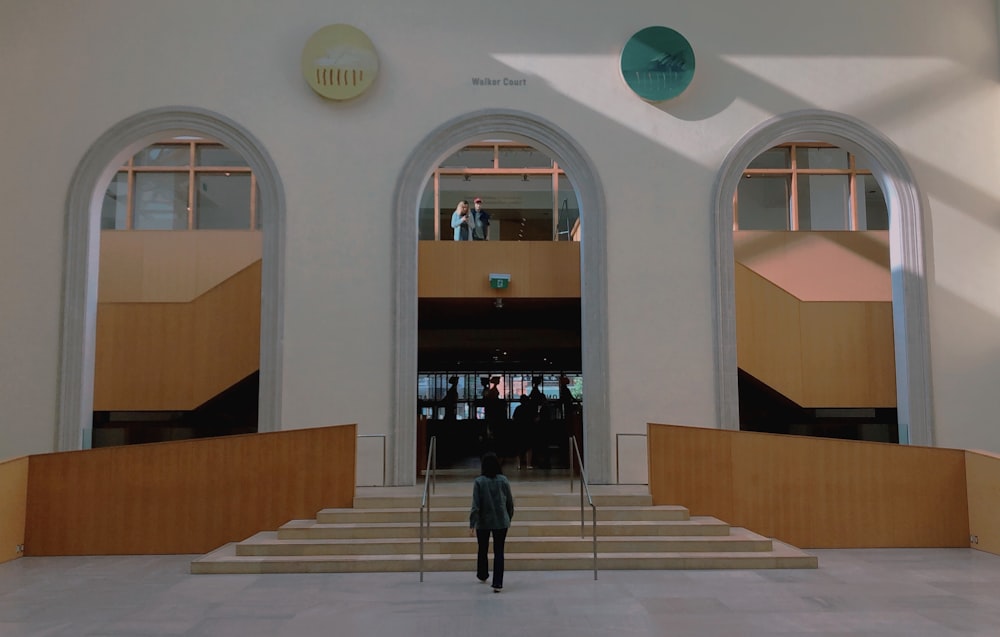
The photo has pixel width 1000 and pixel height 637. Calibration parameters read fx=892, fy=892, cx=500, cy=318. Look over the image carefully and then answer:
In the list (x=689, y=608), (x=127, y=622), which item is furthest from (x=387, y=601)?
(x=689, y=608)

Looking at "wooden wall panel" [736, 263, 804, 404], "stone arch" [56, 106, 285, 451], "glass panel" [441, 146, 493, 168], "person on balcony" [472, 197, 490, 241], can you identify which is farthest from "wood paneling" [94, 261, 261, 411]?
"wooden wall panel" [736, 263, 804, 404]

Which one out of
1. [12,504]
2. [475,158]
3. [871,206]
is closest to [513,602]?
[12,504]

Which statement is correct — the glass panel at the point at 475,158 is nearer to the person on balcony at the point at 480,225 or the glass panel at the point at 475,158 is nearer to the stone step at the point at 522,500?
the person on balcony at the point at 480,225

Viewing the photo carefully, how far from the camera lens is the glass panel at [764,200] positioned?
62.9ft

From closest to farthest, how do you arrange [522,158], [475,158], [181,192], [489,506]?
[489,506], [522,158], [475,158], [181,192]

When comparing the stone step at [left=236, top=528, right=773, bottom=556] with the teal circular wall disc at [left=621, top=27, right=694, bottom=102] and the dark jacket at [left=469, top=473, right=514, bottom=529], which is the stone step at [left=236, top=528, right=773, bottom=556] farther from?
the teal circular wall disc at [left=621, top=27, right=694, bottom=102]

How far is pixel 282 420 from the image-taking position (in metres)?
14.4

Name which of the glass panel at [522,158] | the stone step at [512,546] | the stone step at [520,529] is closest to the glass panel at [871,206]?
the glass panel at [522,158]

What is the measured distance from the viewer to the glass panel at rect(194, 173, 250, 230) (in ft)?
62.6

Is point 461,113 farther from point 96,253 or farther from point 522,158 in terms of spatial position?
point 96,253

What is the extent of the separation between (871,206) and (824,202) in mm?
1038

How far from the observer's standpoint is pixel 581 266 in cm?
1523

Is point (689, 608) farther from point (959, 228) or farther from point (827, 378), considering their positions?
point (959, 228)

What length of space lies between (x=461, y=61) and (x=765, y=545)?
921cm
